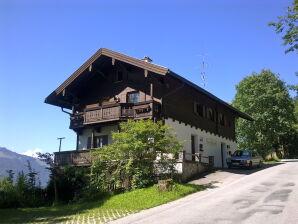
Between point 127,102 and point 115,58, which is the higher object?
point 115,58

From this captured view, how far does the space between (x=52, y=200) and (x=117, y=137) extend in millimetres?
6692

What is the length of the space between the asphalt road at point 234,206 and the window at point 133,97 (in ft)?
31.1

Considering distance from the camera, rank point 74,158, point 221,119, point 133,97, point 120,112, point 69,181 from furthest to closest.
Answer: point 221,119, point 133,97, point 74,158, point 120,112, point 69,181

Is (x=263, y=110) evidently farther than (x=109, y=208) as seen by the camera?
Yes

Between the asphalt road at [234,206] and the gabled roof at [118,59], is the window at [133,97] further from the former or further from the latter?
the asphalt road at [234,206]

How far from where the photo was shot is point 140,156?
19.1 m

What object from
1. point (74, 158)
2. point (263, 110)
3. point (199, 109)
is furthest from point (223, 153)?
point (74, 158)

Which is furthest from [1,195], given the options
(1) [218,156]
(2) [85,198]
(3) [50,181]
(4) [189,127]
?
(1) [218,156]

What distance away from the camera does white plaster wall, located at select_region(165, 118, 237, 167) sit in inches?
981

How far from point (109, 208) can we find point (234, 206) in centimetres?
595

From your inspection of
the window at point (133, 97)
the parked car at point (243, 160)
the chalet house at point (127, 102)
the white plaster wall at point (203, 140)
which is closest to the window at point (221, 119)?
the chalet house at point (127, 102)

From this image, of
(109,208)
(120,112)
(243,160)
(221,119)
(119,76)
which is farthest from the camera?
(221,119)

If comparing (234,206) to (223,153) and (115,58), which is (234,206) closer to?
(115,58)

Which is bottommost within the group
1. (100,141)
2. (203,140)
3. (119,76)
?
(100,141)
